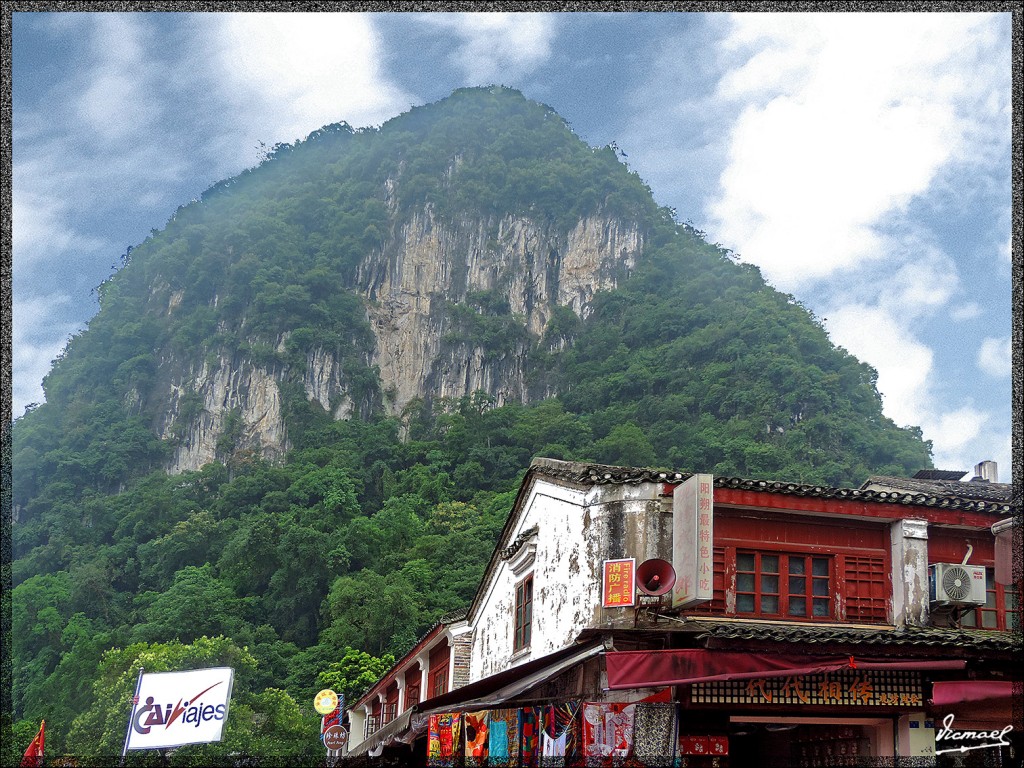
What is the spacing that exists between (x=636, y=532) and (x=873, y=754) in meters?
4.30

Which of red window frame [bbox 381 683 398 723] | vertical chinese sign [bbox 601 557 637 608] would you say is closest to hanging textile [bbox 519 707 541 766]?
vertical chinese sign [bbox 601 557 637 608]

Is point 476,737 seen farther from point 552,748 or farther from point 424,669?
point 424,669

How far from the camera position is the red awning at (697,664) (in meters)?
12.0

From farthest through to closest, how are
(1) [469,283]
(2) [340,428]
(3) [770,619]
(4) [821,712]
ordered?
1. (1) [469,283]
2. (2) [340,428]
3. (3) [770,619]
4. (4) [821,712]

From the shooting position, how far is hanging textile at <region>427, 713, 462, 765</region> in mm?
15000

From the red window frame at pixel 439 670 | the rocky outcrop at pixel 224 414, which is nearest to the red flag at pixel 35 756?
the red window frame at pixel 439 670

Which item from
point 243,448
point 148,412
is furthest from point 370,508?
point 148,412

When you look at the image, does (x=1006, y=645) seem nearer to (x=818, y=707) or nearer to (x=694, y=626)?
(x=818, y=707)

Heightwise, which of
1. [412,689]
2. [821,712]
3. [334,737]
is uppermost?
[821,712]

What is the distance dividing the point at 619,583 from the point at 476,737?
301cm

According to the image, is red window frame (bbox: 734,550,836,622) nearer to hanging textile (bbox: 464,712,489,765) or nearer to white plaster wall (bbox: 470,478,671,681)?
white plaster wall (bbox: 470,478,671,681)

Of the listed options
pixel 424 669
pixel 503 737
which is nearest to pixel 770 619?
pixel 503 737

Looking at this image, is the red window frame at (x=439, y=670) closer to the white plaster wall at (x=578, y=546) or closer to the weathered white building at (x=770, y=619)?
the white plaster wall at (x=578, y=546)

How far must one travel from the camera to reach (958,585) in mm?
14617
